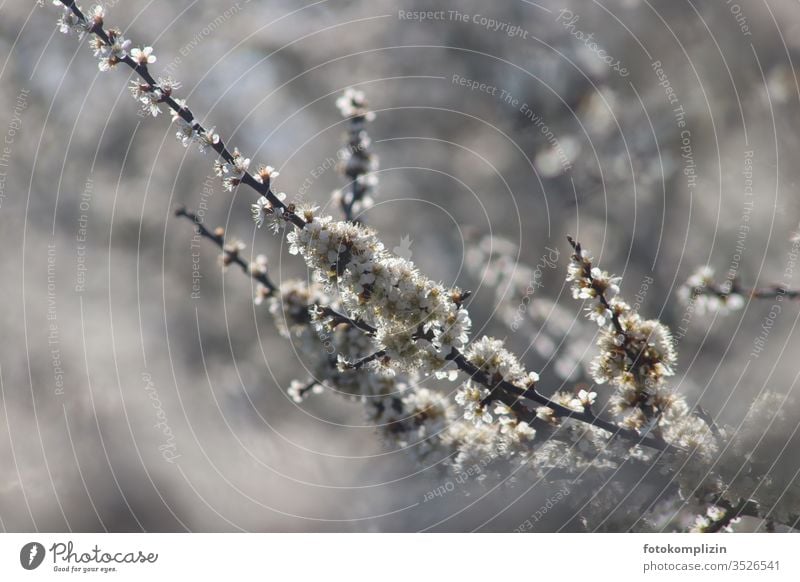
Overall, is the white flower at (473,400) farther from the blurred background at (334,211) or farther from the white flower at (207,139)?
the white flower at (207,139)

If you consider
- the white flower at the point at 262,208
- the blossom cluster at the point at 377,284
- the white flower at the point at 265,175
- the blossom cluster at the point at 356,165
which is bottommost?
the blossom cluster at the point at 377,284

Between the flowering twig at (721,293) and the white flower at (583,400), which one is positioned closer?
the white flower at (583,400)

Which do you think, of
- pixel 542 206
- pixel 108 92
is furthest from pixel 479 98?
pixel 108 92

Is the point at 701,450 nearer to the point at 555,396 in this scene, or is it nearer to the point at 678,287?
the point at 555,396

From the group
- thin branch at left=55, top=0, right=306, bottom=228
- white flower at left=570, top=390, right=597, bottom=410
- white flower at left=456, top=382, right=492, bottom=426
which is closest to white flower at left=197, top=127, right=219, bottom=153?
thin branch at left=55, top=0, right=306, bottom=228
